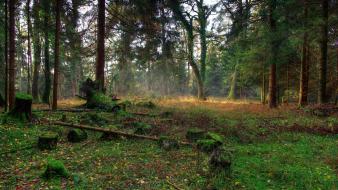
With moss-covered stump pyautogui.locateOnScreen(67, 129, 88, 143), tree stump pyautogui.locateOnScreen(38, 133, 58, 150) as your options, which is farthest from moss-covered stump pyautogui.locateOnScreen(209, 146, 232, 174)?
moss-covered stump pyautogui.locateOnScreen(67, 129, 88, 143)

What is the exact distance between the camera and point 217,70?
6556cm

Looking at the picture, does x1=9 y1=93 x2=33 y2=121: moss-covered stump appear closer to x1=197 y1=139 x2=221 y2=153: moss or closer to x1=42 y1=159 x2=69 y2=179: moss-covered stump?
x1=42 y1=159 x2=69 y2=179: moss-covered stump

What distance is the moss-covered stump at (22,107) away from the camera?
1192 cm

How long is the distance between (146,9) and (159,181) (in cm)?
1458

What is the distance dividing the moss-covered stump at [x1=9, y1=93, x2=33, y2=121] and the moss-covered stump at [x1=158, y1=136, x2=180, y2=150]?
565 centimetres

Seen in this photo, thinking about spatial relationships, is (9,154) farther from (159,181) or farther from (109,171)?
(159,181)

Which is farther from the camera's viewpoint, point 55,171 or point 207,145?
point 207,145

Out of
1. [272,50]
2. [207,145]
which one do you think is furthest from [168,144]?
[272,50]

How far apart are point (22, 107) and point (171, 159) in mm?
6834

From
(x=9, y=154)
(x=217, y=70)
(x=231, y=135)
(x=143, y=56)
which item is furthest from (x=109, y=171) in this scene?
(x=217, y=70)

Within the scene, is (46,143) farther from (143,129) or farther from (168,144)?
(168,144)

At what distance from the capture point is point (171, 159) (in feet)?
28.3

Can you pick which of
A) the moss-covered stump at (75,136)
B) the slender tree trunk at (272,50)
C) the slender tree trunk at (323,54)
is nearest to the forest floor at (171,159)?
the moss-covered stump at (75,136)

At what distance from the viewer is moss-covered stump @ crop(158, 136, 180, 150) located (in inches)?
380
